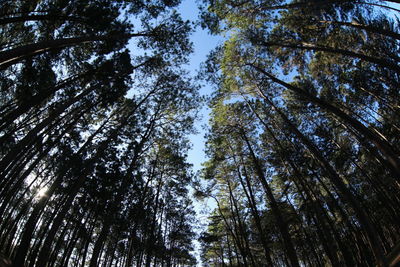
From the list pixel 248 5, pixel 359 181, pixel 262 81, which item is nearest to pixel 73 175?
pixel 262 81

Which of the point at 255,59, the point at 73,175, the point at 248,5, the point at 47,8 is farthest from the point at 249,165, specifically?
the point at 47,8

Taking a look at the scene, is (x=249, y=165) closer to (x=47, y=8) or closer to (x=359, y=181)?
(x=359, y=181)

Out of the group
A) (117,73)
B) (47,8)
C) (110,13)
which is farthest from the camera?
(117,73)

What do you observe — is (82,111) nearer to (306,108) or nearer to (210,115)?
(210,115)

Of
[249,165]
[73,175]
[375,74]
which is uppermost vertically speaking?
[375,74]

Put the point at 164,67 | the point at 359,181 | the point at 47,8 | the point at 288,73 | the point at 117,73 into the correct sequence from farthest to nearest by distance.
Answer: the point at 359,181
the point at 164,67
the point at 288,73
the point at 117,73
the point at 47,8

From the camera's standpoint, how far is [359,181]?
1773 centimetres

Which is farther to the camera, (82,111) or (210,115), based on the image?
(210,115)

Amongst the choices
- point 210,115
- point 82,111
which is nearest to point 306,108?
point 210,115

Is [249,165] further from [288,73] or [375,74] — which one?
[375,74]

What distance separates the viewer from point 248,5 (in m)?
11.7

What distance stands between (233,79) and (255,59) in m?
1.98

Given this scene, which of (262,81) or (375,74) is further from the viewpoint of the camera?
(262,81)

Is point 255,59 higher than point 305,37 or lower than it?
higher
